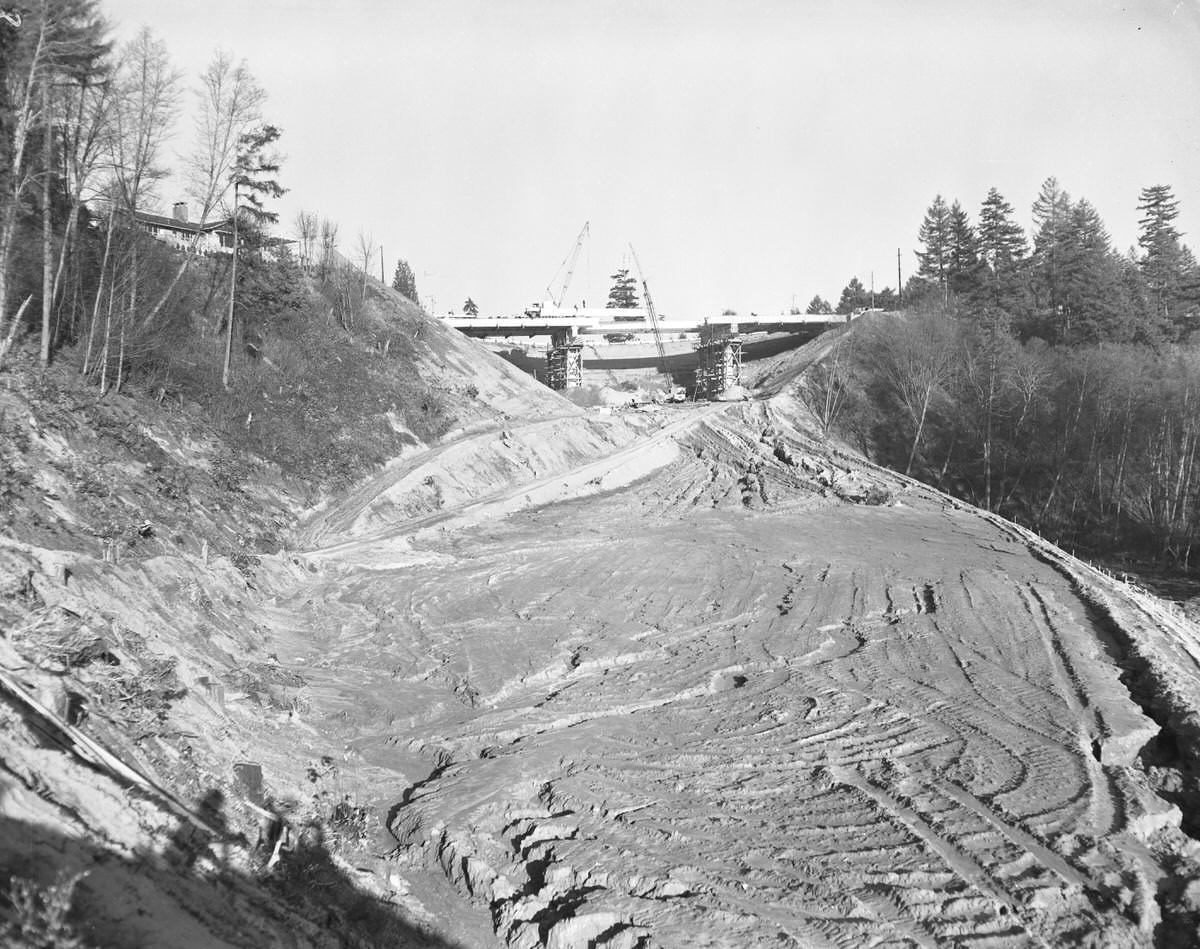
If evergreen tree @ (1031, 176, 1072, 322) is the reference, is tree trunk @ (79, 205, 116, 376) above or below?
below

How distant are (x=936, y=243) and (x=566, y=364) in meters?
37.0

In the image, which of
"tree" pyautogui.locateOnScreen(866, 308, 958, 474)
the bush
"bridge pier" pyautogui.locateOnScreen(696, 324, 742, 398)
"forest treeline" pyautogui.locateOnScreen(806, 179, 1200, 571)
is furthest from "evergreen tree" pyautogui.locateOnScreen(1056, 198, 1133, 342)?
the bush

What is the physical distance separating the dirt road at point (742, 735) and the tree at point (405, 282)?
41130 millimetres

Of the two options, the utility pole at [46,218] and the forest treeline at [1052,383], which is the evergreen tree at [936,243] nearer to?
the forest treeline at [1052,383]

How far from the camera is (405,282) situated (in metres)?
61.5

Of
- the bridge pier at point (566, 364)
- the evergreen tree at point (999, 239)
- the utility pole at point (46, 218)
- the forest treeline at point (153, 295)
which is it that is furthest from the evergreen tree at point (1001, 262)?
the utility pole at point (46, 218)

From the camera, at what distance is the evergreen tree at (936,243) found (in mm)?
67869

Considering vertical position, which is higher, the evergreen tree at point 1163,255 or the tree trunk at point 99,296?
the evergreen tree at point 1163,255

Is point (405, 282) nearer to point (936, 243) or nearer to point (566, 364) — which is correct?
point (566, 364)

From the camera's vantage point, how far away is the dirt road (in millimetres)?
8398

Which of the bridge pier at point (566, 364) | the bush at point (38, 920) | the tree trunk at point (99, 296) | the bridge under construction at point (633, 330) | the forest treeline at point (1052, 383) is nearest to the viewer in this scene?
the bush at point (38, 920)

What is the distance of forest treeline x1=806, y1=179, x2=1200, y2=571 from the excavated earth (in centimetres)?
1443

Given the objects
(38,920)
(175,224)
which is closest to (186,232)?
(175,224)

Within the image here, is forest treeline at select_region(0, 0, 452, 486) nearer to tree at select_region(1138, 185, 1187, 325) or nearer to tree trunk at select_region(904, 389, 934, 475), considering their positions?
tree trunk at select_region(904, 389, 934, 475)
